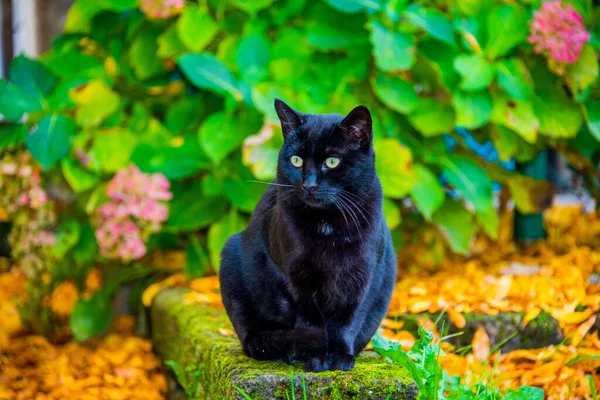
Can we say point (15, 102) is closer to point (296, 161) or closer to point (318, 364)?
point (296, 161)

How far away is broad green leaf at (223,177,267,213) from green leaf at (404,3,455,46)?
912 mm

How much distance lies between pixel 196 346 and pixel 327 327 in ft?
2.08

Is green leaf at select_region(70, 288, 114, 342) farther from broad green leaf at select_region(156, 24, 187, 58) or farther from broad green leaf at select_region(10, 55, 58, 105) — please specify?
broad green leaf at select_region(156, 24, 187, 58)

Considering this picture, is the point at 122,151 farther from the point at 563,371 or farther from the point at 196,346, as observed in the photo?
the point at 563,371

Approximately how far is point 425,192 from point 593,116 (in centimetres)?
85

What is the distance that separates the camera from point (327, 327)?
1688mm

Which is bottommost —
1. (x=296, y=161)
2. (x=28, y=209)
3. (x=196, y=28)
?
(x=28, y=209)

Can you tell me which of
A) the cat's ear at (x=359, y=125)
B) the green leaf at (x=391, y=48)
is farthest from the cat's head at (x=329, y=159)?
the green leaf at (x=391, y=48)

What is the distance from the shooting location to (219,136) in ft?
9.21

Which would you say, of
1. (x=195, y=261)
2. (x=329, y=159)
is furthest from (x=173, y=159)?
(x=329, y=159)

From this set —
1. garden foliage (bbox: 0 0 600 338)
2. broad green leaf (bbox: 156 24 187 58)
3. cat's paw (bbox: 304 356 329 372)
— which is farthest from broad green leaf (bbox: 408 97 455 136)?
cat's paw (bbox: 304 356 329 372)

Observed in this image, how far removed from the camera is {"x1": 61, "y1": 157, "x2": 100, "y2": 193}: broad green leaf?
2.97 m

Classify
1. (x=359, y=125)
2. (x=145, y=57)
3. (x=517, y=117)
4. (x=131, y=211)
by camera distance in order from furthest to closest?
(x=145, y=57) → (x=517, y=117) → (x=131, y=211) → (x=359, y=125)

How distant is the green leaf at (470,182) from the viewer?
289 centimetres
